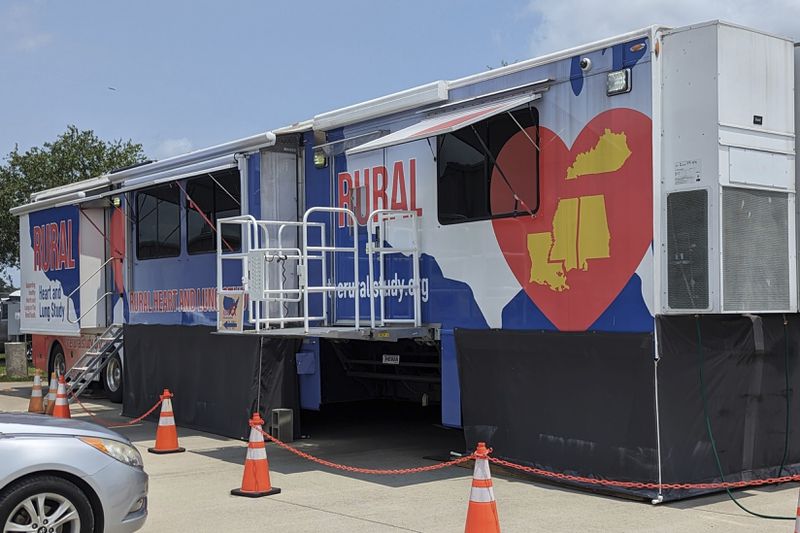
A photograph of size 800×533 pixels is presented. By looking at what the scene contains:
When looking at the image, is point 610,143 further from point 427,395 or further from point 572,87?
point 427,395

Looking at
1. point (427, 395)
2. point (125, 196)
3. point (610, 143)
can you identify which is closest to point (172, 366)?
point (125, 196)

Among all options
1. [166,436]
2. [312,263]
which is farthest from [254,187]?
[166,436]

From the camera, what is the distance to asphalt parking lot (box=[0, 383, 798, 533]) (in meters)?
7.31

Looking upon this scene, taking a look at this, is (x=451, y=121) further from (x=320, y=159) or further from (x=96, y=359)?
(x=96, y=359)

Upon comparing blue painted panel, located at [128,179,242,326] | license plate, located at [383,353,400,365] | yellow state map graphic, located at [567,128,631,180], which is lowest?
license plate, located at [383,353,400,365]

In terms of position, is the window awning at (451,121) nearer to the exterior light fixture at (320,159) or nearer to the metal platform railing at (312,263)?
the metal platform railing at (312,263)

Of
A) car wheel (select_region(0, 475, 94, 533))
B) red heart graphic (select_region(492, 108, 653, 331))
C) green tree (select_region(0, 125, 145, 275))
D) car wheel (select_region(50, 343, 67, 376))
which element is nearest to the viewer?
car wheel (select_region(0, 475, 94, 533))

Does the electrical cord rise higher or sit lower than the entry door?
lower

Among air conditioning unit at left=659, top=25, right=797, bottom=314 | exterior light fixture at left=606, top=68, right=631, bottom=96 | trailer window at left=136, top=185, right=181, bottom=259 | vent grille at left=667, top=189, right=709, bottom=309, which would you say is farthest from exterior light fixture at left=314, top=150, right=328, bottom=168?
vent grille at left=667, top=189, right=709, bottom=309

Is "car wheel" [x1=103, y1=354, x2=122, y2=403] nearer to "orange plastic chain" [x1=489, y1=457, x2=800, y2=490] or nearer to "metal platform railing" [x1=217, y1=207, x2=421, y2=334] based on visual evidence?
"metal platform railing" [x1=217, y1=207, x2=421, y2=334]

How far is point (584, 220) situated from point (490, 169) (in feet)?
4.34

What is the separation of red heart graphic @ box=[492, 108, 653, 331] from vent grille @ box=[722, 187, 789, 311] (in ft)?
2.09

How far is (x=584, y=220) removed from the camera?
8.48 metres

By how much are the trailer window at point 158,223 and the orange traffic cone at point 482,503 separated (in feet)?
28.6
